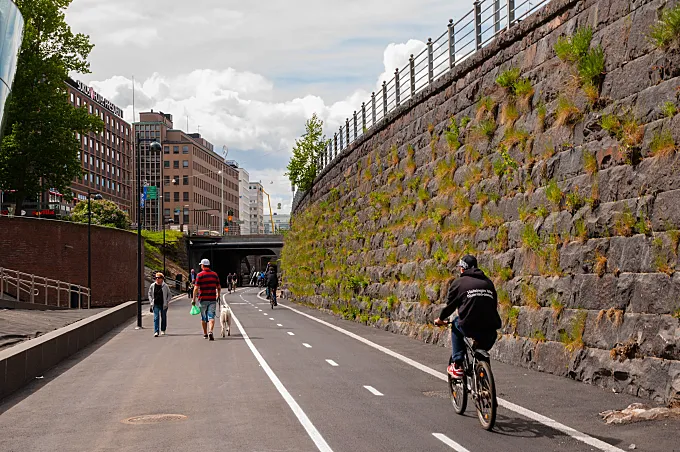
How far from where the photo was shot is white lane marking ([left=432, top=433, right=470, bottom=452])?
7.68 m

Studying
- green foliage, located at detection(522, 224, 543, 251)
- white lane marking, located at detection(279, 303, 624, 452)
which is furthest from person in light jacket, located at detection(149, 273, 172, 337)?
green foliage, located at detection(522, 224, 543, 251)

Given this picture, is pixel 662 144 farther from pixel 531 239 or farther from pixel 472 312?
pixel 531 239

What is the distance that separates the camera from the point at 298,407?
401 inches

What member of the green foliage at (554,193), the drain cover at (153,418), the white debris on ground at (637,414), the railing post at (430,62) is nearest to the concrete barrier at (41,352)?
the drain cover at (153,418)

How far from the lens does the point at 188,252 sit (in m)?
95.7

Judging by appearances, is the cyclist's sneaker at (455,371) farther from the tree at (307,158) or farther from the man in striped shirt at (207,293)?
the tree at (307,158)

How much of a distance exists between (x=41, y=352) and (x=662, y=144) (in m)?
10.1

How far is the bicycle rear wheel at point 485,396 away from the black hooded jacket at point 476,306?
419 mm

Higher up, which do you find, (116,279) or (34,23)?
(34,23)

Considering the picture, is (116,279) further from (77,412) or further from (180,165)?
(180,165)

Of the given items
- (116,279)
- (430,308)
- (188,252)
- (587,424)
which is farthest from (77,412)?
(188,252)

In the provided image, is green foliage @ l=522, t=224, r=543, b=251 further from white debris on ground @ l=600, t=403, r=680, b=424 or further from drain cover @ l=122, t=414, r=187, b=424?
drain cover @ l=122, t=414, r=187, b=424

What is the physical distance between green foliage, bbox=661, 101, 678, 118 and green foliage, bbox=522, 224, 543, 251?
374cm

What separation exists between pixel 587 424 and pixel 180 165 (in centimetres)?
16136
